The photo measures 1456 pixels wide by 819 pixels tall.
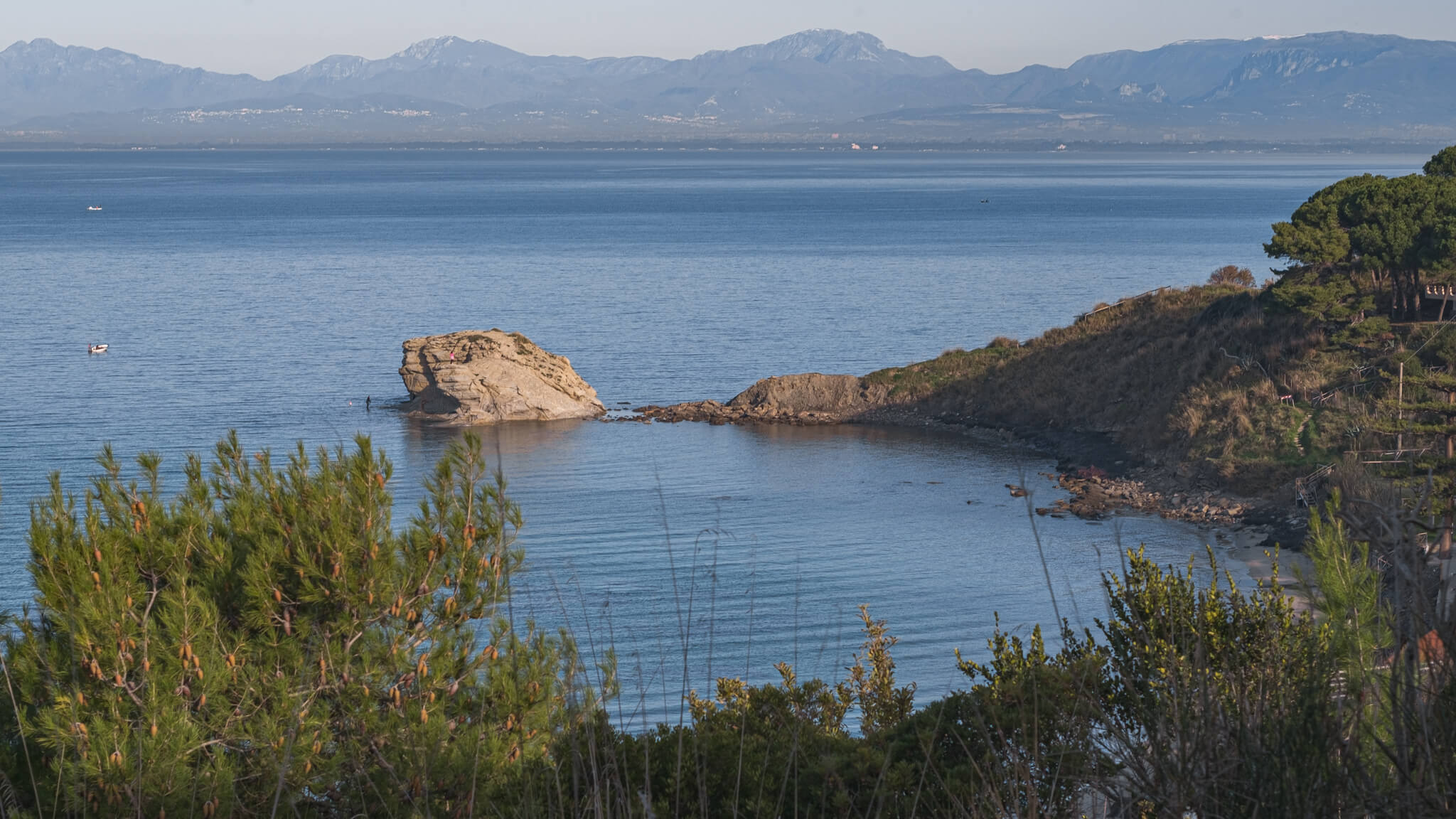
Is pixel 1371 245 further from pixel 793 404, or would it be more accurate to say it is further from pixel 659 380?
pixel 659 380

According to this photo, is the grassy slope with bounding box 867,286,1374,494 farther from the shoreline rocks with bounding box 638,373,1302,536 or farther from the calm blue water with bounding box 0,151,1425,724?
the calm blue water with bounding box 0,151,1425,724

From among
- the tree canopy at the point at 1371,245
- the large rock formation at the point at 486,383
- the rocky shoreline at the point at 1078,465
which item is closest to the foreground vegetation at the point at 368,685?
the rocky shoreline at the point at 1078,465

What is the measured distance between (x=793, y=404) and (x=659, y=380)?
8.85 metres

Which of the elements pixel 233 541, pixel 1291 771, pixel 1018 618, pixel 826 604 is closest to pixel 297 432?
pixel 826 604

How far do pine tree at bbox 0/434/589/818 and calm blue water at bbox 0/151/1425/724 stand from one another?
976 mm

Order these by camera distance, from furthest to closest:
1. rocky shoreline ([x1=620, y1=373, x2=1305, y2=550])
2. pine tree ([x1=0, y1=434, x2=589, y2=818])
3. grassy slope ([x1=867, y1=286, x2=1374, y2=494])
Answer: grassy slope ([x1=867, y1=286, x2=1374, y2=494])
rocky shoreline ([x1=620, y1=373, x2=1305, y2=550])
pine tree ([x1=0, y1=434, x2=589, y2=818])

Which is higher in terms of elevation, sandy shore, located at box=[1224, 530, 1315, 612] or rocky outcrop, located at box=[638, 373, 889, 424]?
rocky outcrop, located at box=[638, 373, 889, 424]

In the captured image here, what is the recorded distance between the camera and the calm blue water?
28922 mm

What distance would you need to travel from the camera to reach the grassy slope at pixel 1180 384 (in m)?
39.1

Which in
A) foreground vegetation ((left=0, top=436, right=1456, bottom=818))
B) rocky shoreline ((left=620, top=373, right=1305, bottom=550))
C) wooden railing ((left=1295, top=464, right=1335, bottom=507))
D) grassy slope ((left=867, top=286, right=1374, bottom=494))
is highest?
foreground vegetation ((left=0, top=436, right=1456, bottom=818))

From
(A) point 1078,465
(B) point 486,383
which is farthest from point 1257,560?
(B) point 486,383

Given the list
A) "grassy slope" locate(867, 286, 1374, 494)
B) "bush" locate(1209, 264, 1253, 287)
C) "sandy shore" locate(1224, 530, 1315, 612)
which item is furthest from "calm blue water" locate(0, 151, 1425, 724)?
"bush" locate(1209, 264, 1253, 287)

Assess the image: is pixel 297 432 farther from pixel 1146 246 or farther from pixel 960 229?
pixel 960 229

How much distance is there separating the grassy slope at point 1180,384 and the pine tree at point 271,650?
32309mm
